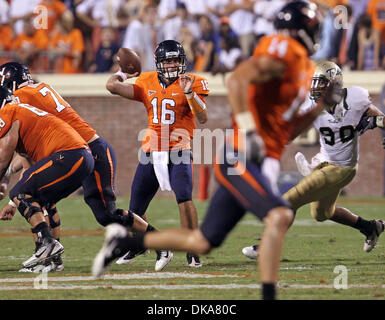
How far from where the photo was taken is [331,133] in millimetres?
7359

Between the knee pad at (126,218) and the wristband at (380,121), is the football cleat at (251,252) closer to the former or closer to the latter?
the knee pad at (126,218)

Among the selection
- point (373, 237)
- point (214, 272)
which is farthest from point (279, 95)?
point (373, 237)

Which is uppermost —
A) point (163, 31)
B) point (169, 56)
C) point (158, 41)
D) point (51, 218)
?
point (163, 31)

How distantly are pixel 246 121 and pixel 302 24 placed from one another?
2.61 feet

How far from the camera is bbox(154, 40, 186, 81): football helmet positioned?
702 centimetres

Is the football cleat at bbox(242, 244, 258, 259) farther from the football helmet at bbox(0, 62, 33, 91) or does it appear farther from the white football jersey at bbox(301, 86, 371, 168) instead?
the football helmet at bbox(0, 62, 33, 91)

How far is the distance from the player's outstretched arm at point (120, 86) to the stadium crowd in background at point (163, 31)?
721cm

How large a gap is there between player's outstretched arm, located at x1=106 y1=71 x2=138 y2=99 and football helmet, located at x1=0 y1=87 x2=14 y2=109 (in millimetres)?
819

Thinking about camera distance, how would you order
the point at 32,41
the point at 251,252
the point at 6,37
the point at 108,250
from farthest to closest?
the point at 6,37 < the point at 32,41 < the point at 251,252 < the point at 108,250

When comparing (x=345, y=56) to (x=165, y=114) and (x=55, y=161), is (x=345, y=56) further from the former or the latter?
(x=55, y=161)

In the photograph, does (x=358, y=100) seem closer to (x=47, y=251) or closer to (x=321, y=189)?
(x=321, y=189)

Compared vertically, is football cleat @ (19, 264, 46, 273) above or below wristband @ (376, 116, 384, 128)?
below

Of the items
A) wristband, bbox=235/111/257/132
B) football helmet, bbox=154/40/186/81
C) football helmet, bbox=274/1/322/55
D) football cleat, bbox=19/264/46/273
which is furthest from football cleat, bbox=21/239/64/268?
football helmet, bbox=274/1/322/55

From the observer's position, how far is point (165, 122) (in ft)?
23.2
